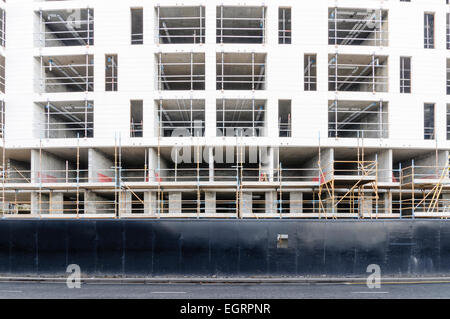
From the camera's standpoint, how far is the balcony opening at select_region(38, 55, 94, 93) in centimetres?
1673

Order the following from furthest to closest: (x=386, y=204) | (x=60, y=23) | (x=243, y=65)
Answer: (x=60, y=23), (x=243, y=65), (x=386, y=204)

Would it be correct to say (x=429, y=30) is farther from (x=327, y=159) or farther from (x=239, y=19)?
(x=239, y=19)

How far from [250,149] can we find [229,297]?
9.01m

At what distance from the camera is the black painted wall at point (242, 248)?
11.1 m

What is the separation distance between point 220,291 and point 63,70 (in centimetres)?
1680

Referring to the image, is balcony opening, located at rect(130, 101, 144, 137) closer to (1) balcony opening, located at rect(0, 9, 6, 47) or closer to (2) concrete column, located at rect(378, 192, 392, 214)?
(1) balcony opening, located at rect(0, 9, 6, 47)

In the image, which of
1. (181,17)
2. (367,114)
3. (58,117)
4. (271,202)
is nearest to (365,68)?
(367,114)

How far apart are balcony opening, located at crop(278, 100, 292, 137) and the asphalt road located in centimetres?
891

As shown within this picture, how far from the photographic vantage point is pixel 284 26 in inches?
682

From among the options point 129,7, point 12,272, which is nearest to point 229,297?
point 12,272

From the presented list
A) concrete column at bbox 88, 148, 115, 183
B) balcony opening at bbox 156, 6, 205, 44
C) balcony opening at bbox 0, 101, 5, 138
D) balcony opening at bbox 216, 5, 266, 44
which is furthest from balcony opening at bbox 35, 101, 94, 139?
balcony opening at bbox 216, 5, 266, 44

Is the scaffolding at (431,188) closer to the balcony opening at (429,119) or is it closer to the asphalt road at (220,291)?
the balcony opening at (429,119)

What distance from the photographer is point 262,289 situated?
9805mm

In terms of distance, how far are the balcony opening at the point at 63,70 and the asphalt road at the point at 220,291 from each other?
10.6 meters
